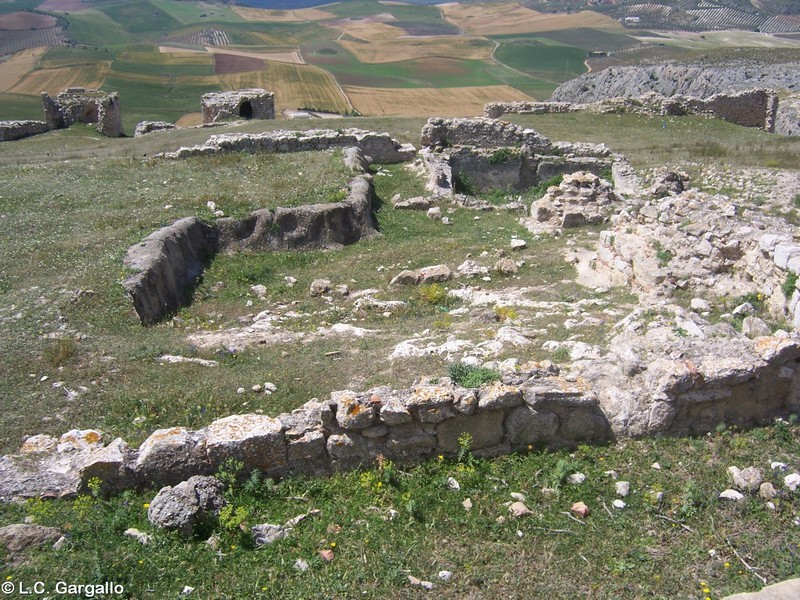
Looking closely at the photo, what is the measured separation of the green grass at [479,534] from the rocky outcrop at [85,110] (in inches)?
1130

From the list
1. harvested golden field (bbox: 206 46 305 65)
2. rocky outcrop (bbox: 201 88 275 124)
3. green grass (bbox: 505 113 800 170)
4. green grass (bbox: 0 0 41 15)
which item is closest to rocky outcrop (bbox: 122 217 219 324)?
green grass (bbox: 505 113 800 170)

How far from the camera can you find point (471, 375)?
6.94 metres

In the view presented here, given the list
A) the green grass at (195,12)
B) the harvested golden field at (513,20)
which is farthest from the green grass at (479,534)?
the green grass at (195,12)

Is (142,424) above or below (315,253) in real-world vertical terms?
above

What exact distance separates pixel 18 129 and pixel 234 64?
53881mm

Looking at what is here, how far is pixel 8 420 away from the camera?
7125mm

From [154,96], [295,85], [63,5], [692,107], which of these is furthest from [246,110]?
[63,5]

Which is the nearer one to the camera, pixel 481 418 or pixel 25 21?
pixel 481 418

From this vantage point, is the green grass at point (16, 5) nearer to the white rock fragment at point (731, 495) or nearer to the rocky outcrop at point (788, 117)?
the rocky outcrop at point (788, 117)

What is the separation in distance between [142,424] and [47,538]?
6.47 ft

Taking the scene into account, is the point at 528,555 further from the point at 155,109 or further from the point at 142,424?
the point at 155,109

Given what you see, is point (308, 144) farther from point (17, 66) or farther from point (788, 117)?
point (17, 66)

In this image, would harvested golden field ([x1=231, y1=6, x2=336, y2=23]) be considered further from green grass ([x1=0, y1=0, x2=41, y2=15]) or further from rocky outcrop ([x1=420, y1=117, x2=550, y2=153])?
rocky outcrop ([x1=420, y1=117, x2=550, y2=153])

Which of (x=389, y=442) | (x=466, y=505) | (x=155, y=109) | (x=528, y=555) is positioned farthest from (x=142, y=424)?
(x=155, y=109)
